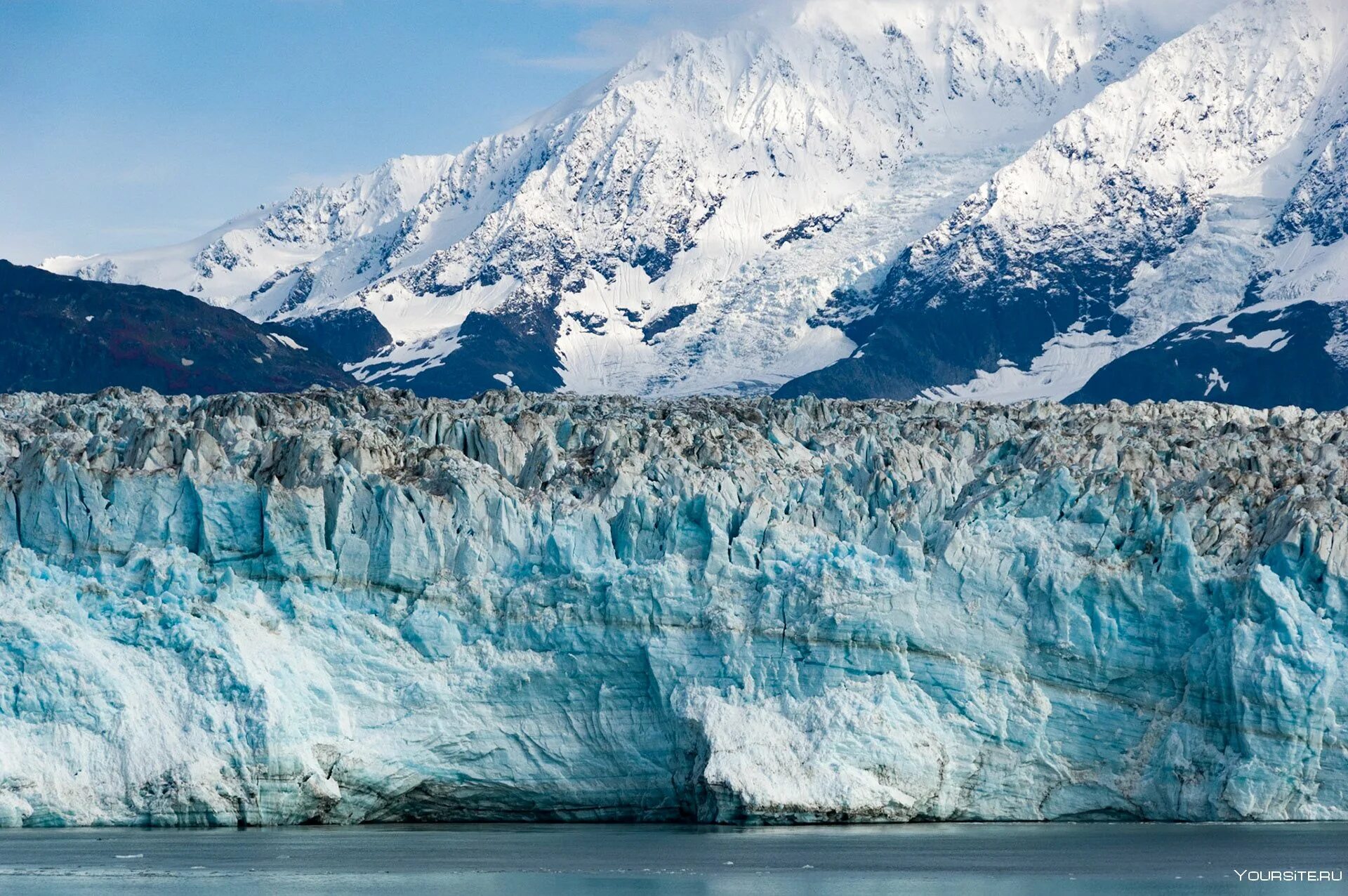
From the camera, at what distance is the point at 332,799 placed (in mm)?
51156

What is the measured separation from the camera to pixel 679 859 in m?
47.8

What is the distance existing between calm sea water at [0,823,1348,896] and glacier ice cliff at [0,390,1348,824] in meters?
0.76

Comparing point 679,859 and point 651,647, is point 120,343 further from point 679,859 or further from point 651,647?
point 679,859

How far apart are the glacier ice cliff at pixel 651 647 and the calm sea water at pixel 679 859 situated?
76 centimetres

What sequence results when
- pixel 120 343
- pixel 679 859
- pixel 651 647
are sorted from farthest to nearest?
pixel 120 343, pixel 651 647, pixel 679 859

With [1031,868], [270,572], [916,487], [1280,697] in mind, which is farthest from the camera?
[916,487]

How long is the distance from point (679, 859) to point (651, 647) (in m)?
5.92

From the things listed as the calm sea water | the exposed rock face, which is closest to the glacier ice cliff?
the calm sea water

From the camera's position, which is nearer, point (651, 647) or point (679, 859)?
point (679, 859)

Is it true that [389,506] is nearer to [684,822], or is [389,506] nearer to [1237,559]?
[684,822]

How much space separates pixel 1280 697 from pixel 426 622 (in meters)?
19.1

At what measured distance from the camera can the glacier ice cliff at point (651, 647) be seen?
50188 millimetres

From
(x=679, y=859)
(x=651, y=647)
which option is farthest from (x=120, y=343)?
(x=679, y=859)

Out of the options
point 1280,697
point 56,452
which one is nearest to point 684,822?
point 1280,697
